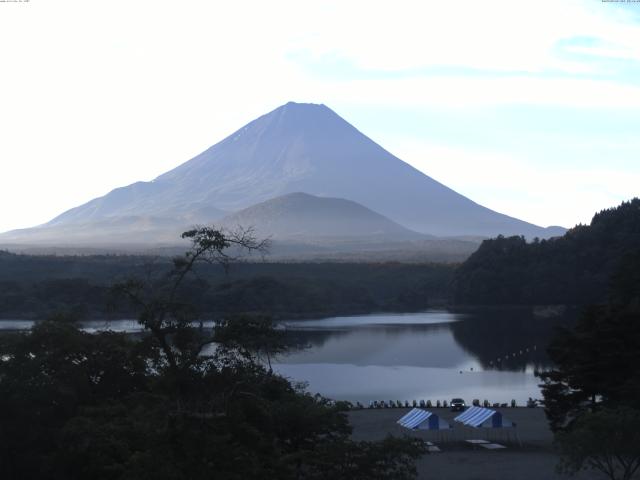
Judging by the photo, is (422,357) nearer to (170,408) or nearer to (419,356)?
(419,356)

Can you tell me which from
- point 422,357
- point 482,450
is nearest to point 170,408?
point 482,450

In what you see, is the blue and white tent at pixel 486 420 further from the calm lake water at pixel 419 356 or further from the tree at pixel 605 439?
the tree at pixel 605 439

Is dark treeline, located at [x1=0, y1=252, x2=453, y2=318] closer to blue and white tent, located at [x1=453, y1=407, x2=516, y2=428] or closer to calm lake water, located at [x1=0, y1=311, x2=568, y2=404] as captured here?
calm lake water, located at [x1=0, y1=311, x2=568, y2=404]

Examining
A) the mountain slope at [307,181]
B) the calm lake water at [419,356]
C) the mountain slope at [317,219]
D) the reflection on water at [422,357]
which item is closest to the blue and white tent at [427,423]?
the calm lake water at [419,356]

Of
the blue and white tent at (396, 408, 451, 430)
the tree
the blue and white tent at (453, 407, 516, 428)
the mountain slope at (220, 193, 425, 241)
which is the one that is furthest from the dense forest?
the mountain slope at (220, 193, 425, 241)

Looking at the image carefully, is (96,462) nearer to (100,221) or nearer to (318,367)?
(318,367)
